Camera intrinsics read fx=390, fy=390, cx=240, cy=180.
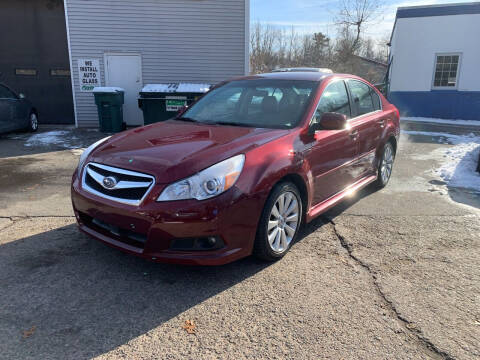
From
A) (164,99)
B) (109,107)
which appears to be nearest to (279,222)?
(164,99)

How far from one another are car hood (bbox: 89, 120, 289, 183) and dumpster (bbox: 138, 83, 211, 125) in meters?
6.40

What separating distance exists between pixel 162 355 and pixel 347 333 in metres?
1.18

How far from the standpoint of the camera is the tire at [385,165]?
215 inches

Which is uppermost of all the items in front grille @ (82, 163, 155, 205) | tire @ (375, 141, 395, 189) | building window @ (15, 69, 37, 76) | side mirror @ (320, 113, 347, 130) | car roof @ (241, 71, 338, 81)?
building window @ (15, 69, 37, 76)

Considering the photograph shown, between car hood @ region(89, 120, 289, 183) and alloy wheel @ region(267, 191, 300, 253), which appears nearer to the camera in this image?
car hood @ region(89, 120, 289, 183)

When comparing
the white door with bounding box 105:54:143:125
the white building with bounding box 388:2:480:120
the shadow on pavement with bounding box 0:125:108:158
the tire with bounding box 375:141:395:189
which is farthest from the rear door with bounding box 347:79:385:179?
the white building with bounding box 388:2:480:120

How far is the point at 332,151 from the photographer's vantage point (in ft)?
13.1

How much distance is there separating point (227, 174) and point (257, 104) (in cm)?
148

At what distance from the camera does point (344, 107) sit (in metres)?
4.48

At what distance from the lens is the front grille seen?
9.50 ft

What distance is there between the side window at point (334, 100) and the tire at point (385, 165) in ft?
4.15

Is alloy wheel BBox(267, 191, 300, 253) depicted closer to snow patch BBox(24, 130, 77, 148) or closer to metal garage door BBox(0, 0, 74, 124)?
snow patch BBox(24, 130, 77, 148)

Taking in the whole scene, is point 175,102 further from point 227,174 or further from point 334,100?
point 227,174

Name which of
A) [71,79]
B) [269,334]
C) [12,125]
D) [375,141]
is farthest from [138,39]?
[269,334]
